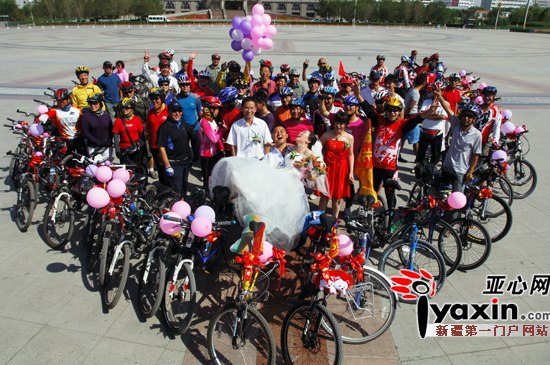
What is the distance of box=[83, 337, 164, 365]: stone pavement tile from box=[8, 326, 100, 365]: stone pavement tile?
3.3 inches

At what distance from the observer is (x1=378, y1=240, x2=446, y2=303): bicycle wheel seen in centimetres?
437

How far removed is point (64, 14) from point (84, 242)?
271 feet

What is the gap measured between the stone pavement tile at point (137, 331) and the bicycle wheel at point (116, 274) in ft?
0.81

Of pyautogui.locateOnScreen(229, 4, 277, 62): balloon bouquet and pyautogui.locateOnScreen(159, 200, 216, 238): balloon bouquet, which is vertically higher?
pyautogui.locateOnScreen(229, 4, 277, 62): balloon bouquet

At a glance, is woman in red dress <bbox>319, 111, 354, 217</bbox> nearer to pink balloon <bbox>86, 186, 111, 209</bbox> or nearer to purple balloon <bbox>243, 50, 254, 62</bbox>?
pink balloon <bbox>86, 186, 111, 209</bbox>

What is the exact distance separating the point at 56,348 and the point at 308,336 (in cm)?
252

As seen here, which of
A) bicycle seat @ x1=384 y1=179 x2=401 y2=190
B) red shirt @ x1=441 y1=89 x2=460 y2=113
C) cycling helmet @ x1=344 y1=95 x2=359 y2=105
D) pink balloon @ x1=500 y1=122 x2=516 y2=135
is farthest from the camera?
red shirt @ x1=441 y1=89 x2=460 y2=113

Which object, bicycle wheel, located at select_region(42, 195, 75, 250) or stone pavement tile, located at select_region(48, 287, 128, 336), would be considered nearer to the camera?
stone pavement tile, located at select_region(48, 287, 128, 336)

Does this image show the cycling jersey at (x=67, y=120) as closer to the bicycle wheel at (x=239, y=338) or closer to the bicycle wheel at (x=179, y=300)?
the bicycle wheel at (x=179, y=300)

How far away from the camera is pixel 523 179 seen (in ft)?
24.5

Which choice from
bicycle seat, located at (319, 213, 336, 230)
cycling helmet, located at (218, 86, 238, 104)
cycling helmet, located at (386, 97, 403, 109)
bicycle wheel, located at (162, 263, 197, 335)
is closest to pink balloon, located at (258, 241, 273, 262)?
bicycle seat, located at (319, 213, 336, 230)

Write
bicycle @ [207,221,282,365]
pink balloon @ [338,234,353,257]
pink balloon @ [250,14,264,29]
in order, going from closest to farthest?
bicycle @ [207,221,282,365] < pink balloon @ [338,234,353,257] < pink balloon @ [250,14,264,29]

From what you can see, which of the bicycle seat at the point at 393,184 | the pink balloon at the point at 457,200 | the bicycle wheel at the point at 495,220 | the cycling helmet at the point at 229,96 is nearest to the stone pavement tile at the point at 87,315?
the cycling helmet at the point at 229,96

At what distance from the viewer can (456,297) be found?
14.9 feet
